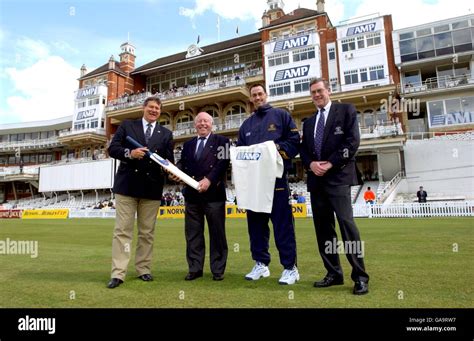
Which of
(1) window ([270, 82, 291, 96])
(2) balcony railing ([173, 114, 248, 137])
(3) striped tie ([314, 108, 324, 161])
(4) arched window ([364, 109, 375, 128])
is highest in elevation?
(1) window ([270, 82, 291, 96])

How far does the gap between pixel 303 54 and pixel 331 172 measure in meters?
33.9

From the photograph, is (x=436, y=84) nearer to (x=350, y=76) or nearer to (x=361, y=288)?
(x=350, y=76)

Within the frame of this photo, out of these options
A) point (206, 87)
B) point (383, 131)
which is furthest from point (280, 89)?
point (383, 131)

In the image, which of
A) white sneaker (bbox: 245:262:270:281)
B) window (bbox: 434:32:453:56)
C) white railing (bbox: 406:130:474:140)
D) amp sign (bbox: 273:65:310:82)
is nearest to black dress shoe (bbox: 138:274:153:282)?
white sneaker (bbox: 245:262:270:281)

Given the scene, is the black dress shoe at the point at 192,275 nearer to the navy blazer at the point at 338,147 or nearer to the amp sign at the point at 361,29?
the navy blazer at the point at 338,147

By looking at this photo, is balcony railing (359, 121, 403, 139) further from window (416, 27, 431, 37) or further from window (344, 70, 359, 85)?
window (416, 27, 431, 37)

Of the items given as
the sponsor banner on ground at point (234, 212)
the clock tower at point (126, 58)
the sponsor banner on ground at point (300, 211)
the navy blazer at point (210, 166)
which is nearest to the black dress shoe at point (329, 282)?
the navy blazer at point (210, 166)

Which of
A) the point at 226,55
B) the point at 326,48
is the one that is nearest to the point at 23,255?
the point at 326,48

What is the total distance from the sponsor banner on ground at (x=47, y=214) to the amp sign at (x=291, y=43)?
26467 millimetres

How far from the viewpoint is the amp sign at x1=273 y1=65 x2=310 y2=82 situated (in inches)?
1371

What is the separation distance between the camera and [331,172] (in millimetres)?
4125

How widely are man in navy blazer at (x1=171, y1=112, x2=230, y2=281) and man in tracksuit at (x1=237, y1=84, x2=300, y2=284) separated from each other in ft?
1.35
